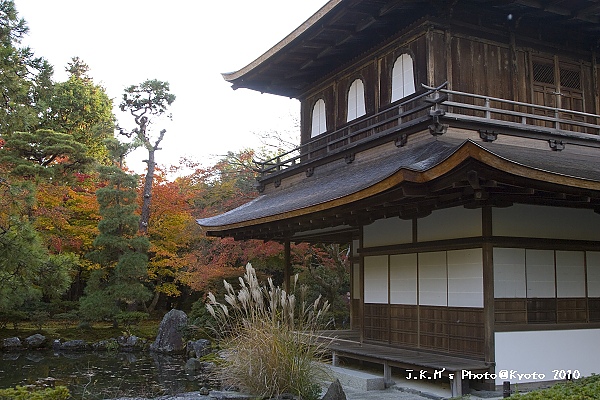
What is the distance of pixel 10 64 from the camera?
25.1 ft

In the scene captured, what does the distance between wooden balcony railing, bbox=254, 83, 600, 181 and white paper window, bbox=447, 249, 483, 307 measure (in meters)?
1.94

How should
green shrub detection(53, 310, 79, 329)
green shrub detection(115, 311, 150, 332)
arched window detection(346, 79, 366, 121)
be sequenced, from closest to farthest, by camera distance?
arched window detection(346, 79, 366, 121), green shrub detection(115, 311, 150, 332), green shrub detection(53, 310, 79, 329)

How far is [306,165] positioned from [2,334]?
38.9 ft

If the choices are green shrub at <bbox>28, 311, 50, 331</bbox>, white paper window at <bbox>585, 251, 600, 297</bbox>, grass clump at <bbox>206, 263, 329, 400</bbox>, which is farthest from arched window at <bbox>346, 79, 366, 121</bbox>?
green shrub at <bbox>28, 311, 50, 331</bbox>

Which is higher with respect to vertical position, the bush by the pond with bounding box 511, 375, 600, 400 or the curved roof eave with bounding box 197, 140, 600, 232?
the curved roof eave with bounding box 197, 140, 600, 232

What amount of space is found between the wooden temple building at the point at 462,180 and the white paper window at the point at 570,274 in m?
0.02

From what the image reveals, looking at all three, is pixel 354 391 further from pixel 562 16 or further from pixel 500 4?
pixel 562 16

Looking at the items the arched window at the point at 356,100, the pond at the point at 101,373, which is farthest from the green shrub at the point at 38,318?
the arched window at the point at 356,100

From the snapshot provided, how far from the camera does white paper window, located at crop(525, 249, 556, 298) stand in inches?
301

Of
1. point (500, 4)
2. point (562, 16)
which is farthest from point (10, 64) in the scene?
point (562, 16)

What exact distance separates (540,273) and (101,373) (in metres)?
9.30

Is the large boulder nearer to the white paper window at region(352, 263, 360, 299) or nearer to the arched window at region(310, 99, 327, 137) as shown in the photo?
the white paper window at region(352, 263, 360, 299)

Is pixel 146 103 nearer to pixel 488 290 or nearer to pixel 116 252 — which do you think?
pixel 116 252

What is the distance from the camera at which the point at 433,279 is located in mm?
8359
